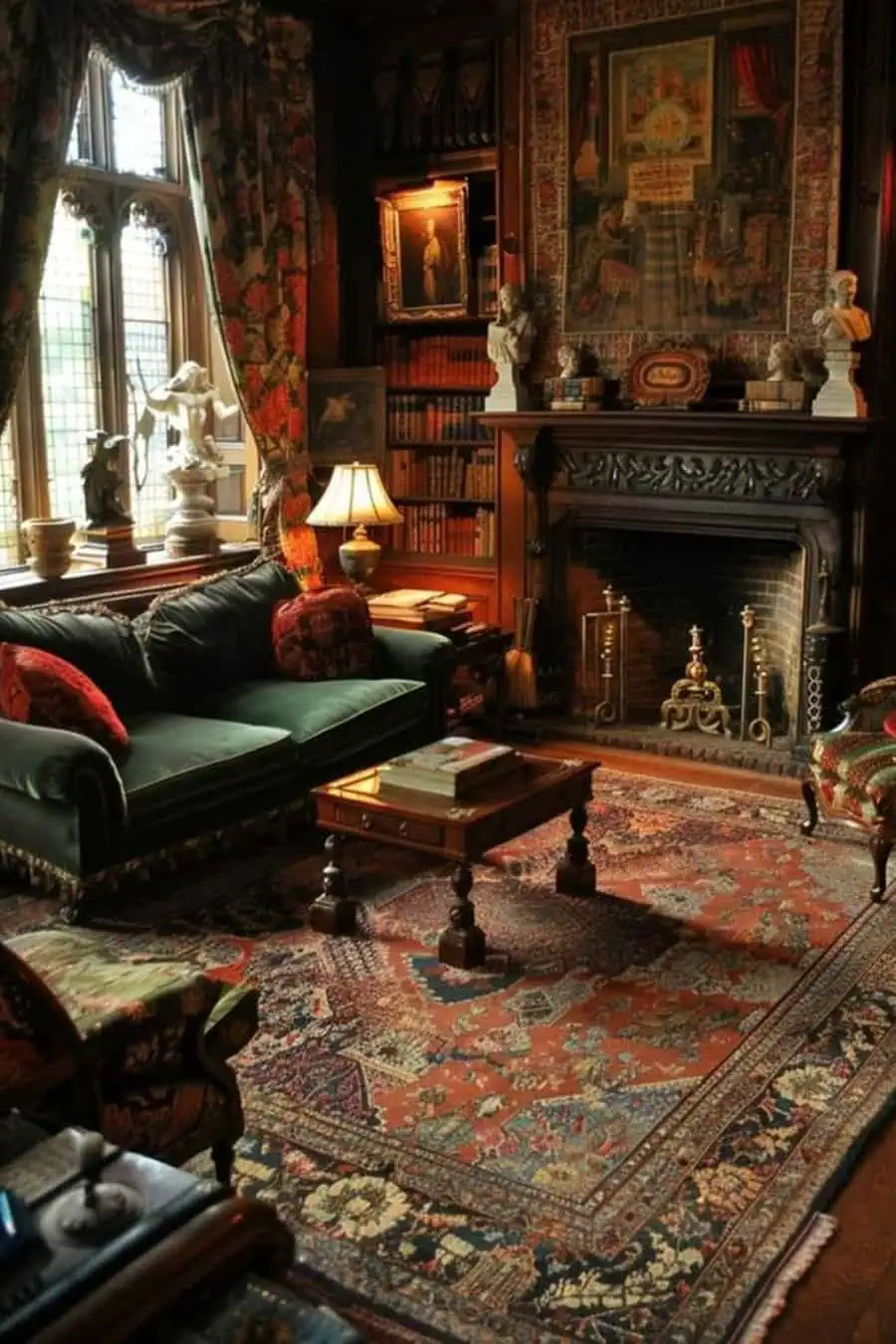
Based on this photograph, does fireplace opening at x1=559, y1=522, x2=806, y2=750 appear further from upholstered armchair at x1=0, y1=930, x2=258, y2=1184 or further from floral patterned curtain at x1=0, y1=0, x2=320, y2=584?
upholstered armchair at x1=0, y1=930, x2=258, y2=1184

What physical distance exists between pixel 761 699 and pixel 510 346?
6.52 ft

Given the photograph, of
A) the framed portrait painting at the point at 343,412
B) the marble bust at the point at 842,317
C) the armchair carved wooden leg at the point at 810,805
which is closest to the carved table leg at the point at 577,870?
the armchair carved wooden leg at the point at 810,805

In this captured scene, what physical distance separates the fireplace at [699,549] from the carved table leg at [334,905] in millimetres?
2425

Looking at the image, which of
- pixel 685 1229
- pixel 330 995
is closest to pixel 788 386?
pixel 330 995

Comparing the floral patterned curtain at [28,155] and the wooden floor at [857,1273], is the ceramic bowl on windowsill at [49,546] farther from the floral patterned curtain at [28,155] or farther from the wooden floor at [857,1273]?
the wooden floor at [857,1273]

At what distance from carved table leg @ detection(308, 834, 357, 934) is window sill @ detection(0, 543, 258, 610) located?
1748 mm

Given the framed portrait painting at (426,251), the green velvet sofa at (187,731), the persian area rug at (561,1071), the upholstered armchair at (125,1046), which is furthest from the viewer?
the framed portrait painting at (426,251)

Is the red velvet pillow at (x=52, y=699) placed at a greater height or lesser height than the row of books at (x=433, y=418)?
lesser

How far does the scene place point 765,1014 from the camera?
12.2 ft

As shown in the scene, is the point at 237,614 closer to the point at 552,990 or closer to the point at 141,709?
the point at 141,709

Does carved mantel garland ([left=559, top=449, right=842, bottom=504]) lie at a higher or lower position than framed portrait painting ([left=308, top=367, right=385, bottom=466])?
lower

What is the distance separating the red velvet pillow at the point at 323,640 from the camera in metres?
5.66

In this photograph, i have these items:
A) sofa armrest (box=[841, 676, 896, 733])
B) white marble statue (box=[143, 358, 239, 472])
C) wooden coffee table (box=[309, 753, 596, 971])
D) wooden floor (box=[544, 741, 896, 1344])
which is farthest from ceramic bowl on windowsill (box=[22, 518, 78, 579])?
wooden floor (box=[544, 741, 896, 1344])

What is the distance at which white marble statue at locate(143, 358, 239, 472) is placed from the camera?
6.18 meters
